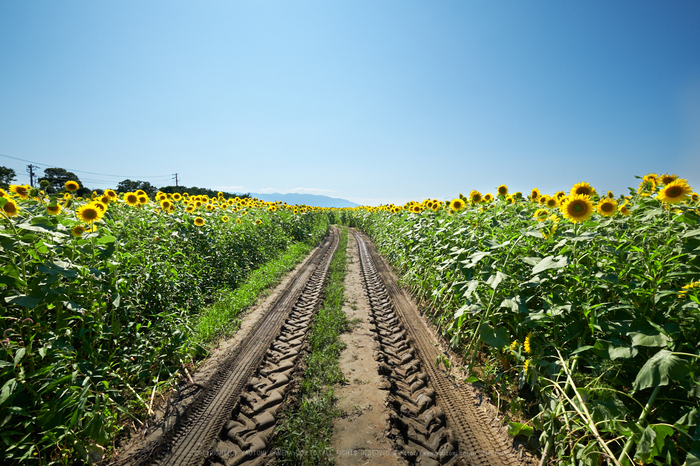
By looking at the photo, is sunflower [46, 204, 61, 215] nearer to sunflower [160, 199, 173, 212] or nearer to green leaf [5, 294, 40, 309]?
green leaf [5, 294, 40, 309]

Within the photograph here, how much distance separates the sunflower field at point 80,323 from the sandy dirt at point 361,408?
1.82m

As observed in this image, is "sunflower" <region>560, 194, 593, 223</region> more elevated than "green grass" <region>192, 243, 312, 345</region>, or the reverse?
"sunflower" <region>560, 194, 593, 223</region>

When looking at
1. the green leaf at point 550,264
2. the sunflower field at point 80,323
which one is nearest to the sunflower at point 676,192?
the green leaf at point 550,264

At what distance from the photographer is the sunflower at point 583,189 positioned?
8.66 ft

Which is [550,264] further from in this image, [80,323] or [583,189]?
[80,323]

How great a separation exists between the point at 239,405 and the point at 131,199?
465cm

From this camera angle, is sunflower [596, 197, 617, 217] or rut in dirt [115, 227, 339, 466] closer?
rut in dirt [115, 227, 339, 466]

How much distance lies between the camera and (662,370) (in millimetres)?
1565

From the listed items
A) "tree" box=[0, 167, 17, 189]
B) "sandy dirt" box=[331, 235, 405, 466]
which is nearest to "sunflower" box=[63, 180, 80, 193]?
"sandy dirt" box=[331, 235, 405, 466]

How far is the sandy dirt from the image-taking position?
2236mm

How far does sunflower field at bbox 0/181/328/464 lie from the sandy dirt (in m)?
1.82

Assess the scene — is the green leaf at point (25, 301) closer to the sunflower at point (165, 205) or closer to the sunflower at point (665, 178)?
the sunflower at point (165, 205)

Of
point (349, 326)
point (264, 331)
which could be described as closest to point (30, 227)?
point (264, 331)

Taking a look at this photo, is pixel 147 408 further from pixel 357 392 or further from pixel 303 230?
pixel 303 230
